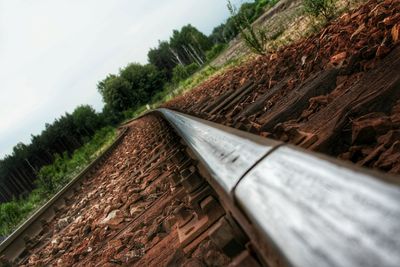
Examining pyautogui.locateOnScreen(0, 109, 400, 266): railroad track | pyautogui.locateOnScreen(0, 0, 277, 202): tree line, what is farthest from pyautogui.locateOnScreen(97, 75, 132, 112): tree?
pyautogui.locateOnScreen(0, 109, 400, 266): railroad track

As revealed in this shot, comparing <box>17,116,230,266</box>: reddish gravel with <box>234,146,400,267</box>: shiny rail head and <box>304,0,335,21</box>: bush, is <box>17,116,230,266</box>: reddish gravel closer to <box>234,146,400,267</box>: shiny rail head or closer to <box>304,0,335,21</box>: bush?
<box>234,146,400,267</box>: shiny rail head

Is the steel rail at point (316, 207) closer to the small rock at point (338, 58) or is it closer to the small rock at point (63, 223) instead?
the small rock at point (338, 58)

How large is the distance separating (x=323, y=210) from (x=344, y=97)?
1428 millimetres

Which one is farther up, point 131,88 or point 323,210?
point 131,88

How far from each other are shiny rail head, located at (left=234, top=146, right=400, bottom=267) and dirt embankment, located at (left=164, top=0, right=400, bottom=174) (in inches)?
17.7

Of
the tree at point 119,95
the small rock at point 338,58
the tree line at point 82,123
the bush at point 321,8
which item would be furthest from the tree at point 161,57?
the small rock at point 338,58

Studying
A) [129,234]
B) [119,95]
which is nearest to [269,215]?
[129,234]

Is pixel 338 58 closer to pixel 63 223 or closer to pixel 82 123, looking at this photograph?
pixel 63 223

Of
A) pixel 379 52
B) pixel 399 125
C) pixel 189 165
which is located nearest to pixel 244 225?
pixel 399 125

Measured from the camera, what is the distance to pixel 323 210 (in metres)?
0.56

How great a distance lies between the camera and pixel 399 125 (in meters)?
1.31

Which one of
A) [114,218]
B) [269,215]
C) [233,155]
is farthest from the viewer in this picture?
[114,218]

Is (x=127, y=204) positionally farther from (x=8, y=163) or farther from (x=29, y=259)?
(x=8, y=163)

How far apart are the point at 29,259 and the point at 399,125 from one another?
383 centimetres
